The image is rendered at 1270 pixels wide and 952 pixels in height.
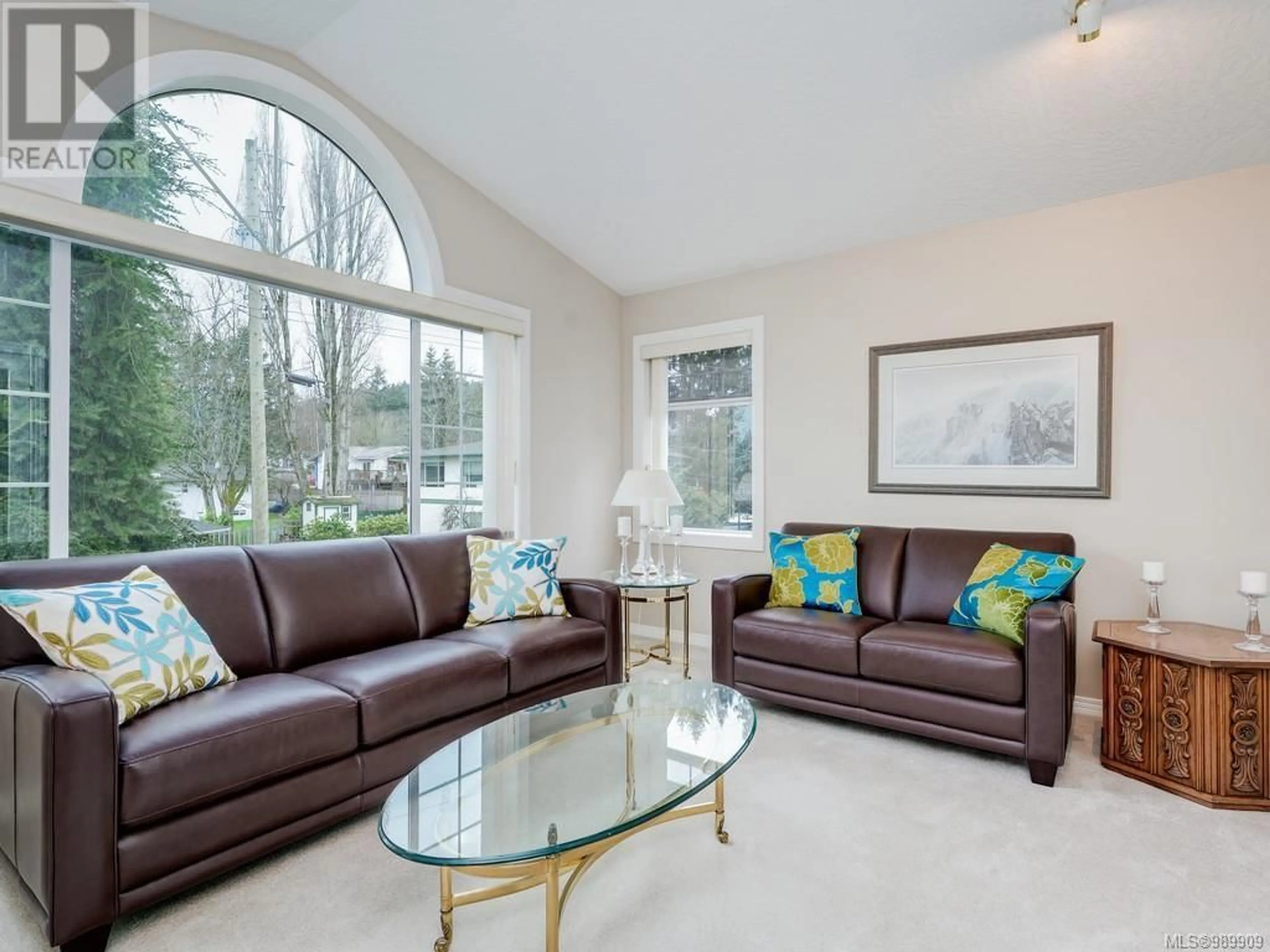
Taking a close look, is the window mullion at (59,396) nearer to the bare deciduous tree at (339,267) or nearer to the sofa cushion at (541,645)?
the bare deciduous tree at (339,267)

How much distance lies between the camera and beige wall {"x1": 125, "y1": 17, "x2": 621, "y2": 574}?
3758 mm

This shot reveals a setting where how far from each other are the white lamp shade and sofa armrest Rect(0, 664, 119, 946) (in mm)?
2666

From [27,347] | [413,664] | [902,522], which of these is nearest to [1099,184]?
[902,522]

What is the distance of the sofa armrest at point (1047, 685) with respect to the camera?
8.24 feet

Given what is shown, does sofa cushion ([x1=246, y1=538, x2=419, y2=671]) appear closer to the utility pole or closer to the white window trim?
the utility pole

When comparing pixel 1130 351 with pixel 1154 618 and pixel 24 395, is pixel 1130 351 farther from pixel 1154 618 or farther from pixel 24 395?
pixel 24 395

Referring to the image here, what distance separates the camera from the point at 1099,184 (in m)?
3.17

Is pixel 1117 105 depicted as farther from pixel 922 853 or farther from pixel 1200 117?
pixel 922 853

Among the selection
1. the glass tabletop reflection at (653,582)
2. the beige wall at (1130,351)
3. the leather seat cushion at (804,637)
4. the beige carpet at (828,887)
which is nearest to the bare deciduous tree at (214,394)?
the beige carpet at (828,887)

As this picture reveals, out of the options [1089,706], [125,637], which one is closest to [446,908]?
[125,637]

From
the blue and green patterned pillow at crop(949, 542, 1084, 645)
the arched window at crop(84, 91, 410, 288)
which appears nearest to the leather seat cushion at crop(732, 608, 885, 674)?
the blue and green patterned pillow at crop(949, 542, 1084, 645)

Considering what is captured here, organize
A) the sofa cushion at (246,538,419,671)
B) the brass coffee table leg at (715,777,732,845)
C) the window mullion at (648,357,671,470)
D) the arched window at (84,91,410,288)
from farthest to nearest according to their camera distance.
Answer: the window mullion at (648,357,671,470), the arched window at (84,91,410,288), the sofa cushion at (246,538,419,671), the brass coffee table leg at (715,777,732,845)

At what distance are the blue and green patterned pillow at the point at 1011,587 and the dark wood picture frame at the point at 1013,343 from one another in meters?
0.47

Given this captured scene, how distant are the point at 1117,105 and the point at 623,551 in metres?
3.19
